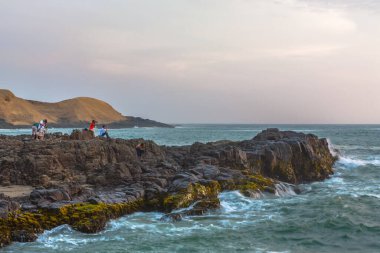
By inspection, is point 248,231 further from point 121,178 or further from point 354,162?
point 354,162

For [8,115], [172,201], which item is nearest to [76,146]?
[172,201]

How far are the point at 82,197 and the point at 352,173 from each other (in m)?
27.6

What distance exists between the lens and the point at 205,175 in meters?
26.4

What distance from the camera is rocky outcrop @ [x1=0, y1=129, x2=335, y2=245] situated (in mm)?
17797

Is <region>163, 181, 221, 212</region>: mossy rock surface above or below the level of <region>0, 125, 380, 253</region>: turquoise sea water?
above

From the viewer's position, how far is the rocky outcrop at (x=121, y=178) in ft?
58.4

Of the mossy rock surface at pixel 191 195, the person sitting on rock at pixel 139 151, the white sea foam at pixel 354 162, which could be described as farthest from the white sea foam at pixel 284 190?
the white sea foam at pixel 354 162

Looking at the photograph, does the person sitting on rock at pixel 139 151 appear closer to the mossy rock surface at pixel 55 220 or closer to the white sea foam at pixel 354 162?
the mossy rock surface at pixel 55 220

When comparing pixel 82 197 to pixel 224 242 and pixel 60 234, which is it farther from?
pixel 224 242

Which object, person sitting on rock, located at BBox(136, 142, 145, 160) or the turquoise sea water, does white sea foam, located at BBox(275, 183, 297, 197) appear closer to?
the turquoise sea water

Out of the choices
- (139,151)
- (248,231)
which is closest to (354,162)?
(139,151)

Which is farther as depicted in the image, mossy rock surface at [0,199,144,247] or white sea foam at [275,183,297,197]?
white sea foam at [275,183,297,197]

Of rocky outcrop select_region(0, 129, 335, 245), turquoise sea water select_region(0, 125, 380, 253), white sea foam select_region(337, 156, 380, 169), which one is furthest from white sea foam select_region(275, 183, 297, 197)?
white sea foam select_region(337, 156, 380, 169)

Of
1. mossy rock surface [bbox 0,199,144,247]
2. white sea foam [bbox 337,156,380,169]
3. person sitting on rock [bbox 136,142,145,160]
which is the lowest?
white sea foam [bbox 337,156,380,169]
